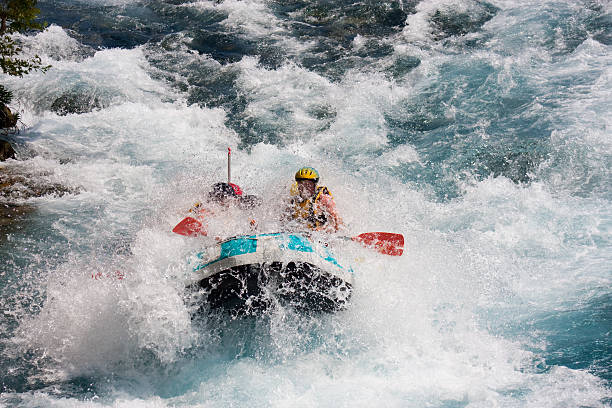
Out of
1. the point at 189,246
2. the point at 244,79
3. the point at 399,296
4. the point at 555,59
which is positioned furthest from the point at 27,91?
the point at 555,59

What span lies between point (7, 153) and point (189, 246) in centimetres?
460

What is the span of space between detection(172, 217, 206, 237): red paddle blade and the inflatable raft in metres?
1.13

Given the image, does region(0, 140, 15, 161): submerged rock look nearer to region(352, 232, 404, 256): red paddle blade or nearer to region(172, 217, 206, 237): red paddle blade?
region(172, 217, 206, 237): red paddle blade

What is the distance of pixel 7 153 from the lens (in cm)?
852

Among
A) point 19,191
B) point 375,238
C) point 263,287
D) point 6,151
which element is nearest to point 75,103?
point 6,151

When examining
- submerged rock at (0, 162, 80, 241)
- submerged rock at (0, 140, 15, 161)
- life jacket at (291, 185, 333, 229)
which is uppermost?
life jacket at (291, 185, 333, 229)

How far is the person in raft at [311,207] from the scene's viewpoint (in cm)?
651

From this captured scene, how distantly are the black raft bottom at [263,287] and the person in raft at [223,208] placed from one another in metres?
1.66

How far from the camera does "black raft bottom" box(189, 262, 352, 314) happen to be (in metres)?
4.93

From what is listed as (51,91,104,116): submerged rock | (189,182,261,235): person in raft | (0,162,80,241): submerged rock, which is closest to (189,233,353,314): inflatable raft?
(189,182,261,235): person in raft

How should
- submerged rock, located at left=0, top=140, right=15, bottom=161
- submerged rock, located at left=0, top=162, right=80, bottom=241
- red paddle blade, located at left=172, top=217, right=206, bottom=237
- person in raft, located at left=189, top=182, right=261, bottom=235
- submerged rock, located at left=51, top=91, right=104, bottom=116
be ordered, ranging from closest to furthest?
1. red paddle blade, located at left=172, top=217, right=206, bottom=237
2. person in raft, located at left=189, top=182, right=261, bottom=235
3. submerged rock, located at left=0, top=162, right=80, bottom=241
4. submerged rock, located at left=0, top=140, right=15, bottom=161
5. submerged rock, located at left=51, top=91, right=104, bottom=116

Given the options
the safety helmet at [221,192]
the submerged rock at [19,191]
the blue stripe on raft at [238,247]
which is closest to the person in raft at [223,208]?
the safety helmet at [221,192]

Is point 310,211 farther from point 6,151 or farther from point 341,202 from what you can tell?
point 6,151

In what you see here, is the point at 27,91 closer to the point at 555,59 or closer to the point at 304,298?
the point at 304,298
